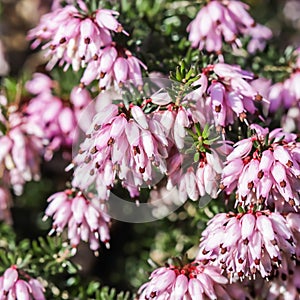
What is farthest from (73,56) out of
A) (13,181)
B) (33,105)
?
(13,181)

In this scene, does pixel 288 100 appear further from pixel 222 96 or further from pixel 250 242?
pixel 250 242

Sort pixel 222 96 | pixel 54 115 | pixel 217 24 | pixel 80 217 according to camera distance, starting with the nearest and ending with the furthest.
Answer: pixel 222 96 → pixel 80 217 → pixel 217 24 → pixel 54 115

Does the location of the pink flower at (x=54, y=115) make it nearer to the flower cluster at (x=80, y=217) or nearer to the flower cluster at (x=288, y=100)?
the flower cluster at (x=80, y=217)

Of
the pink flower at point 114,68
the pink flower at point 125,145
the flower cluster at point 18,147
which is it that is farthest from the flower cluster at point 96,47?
the flower cluster at point 18,147

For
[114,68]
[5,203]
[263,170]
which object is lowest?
[5,203]

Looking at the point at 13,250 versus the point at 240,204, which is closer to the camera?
the point at 240,204

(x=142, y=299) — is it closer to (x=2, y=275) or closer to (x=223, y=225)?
(x=223, y=225)

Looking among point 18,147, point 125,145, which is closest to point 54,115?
point 18,147

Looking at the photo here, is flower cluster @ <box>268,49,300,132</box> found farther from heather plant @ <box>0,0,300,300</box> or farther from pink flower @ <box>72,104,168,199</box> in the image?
pink flower @ <box>72,104,168,199</box>
